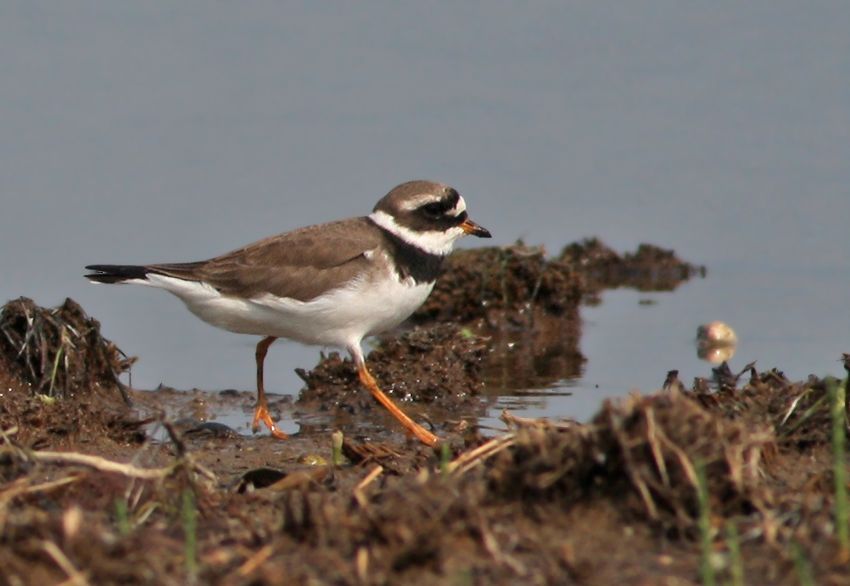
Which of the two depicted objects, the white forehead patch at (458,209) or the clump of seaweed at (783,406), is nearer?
the clump of seaweed at (783,406)

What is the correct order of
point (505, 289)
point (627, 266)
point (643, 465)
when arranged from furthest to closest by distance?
point (627, 266) → point (505, 289) → point (643, 465)

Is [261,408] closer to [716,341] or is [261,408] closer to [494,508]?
[716,341]

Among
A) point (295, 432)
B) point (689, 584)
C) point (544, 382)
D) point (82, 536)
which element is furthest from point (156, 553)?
point (544, 382)

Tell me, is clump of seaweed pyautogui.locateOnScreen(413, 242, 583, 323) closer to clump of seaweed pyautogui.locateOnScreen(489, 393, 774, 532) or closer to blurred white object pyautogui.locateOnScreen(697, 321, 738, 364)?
blurred white object pyautogui.locateOnScreen(697, 321, 738, 364)

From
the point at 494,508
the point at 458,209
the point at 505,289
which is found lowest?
the point at 494,508

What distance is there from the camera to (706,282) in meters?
11.4

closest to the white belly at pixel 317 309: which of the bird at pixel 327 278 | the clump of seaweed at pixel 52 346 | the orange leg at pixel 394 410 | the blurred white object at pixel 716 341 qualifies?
the bird at pixel 327 278

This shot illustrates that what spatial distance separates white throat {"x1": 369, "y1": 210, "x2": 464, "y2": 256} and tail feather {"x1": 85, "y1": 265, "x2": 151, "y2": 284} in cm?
131

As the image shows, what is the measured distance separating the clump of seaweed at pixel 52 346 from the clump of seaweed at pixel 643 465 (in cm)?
389

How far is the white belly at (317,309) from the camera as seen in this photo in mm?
8227

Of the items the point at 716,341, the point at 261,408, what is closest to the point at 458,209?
the point at 261,408

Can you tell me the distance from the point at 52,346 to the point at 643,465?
14.1ft

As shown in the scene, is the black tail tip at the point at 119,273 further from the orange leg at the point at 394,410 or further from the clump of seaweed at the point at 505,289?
the clump of seaweed at the point at 505,289

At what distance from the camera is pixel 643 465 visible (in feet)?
14.4
